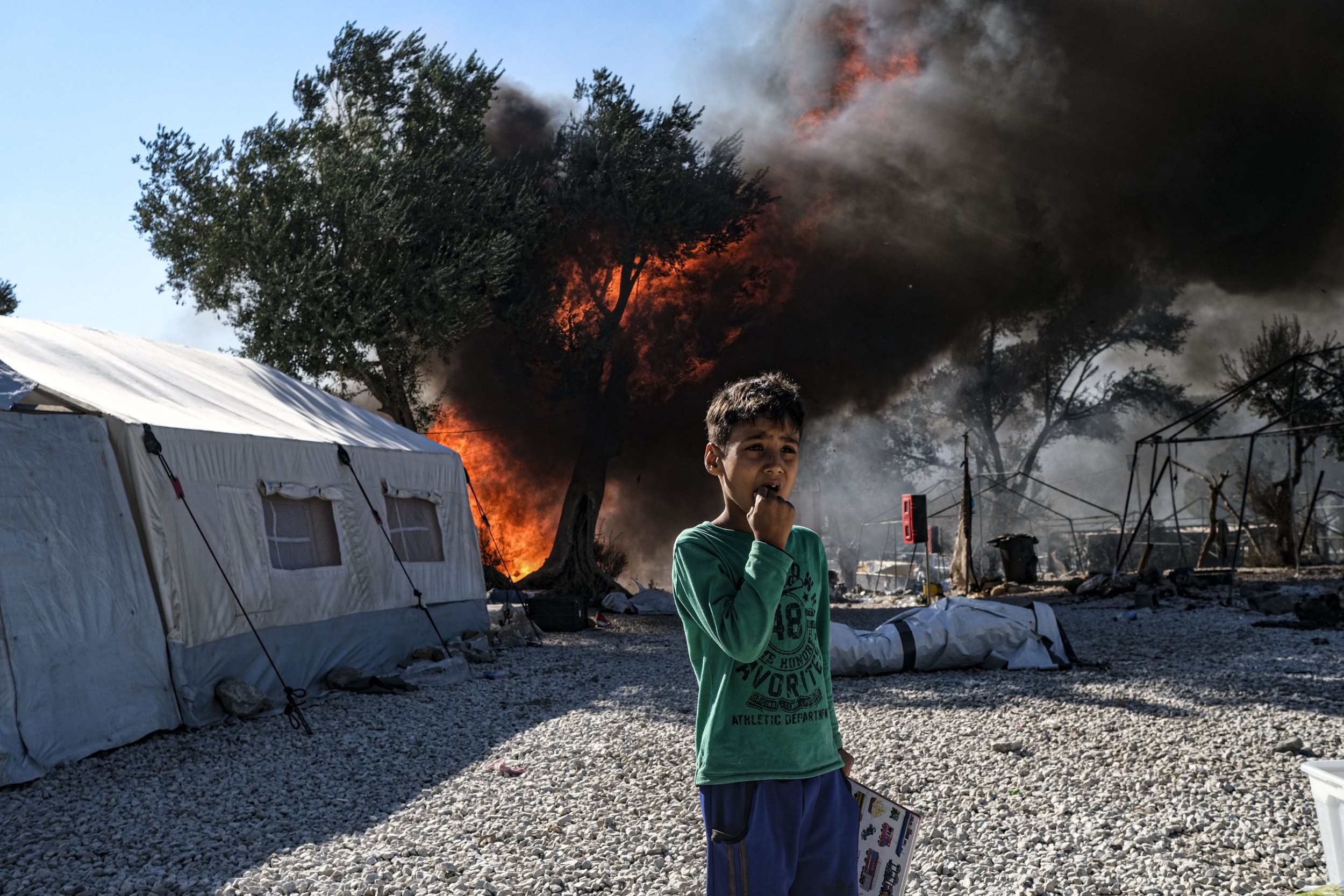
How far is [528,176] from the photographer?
1928 centimetres

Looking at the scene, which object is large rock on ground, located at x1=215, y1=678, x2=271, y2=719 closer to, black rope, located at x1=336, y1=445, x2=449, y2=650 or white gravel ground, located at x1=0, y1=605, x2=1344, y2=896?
white gravel ground, located at x1=0, y1=605, x2=1344, y2=896

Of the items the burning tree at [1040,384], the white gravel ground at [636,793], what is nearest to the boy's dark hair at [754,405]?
the white gravel ground at [636,793]

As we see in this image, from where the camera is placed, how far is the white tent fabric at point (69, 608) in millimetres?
5836

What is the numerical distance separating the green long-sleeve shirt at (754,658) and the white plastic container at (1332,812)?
1776mm

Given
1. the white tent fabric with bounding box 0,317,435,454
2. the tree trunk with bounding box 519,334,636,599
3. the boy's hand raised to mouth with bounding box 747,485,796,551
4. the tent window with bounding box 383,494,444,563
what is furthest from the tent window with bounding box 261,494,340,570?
the tree trunk with bounding box 519,334,636,599

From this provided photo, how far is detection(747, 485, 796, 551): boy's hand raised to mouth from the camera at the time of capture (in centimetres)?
183

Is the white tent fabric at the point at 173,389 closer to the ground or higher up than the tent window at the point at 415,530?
higher up

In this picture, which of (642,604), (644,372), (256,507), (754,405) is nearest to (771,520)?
(754,405)

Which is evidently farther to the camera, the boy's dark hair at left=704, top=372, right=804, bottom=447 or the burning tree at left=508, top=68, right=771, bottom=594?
the burning tree at left=508, top=68, right=771, bottom=594

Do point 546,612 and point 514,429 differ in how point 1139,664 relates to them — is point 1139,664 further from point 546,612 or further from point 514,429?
point 514,429

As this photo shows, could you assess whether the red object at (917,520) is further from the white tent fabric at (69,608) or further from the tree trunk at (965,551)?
the white tent fabric at (69,608)

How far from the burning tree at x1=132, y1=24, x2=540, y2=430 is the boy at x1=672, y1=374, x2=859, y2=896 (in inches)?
593

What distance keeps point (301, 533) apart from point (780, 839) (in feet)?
26.5

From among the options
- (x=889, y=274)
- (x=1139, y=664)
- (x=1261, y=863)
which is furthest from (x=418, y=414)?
(x=1261, y=863)
